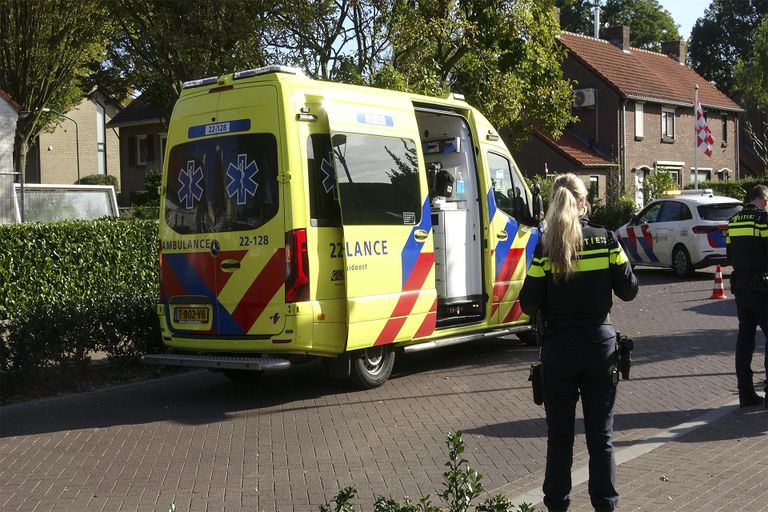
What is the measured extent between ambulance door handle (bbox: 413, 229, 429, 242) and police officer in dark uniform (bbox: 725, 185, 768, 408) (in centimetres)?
294

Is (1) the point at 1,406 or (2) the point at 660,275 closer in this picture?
(1) the point at 1,406

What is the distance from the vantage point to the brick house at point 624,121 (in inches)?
1570

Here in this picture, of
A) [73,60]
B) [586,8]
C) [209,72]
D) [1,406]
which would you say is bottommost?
[1,406]

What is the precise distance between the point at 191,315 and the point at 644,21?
66.7 metres

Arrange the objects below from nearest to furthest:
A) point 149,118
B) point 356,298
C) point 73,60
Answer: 1. point 356,298
2. point 73,60
3. point 149,118

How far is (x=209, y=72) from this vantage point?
19.5 m

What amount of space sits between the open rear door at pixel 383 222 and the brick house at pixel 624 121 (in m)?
29.6

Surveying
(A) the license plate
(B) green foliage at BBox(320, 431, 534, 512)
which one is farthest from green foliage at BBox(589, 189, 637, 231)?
(B) green foliage at BBox(320, 431, 534, 512)

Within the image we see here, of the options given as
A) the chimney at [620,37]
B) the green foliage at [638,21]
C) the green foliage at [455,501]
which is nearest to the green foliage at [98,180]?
the chimney at [620,37]

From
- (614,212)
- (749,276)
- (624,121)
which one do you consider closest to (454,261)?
(749,276)

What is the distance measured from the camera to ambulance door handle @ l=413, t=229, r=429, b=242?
9379 mm

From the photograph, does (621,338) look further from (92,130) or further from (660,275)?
(92,130)

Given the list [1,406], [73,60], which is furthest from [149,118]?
[1,406]

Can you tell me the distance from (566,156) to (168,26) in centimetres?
2271
